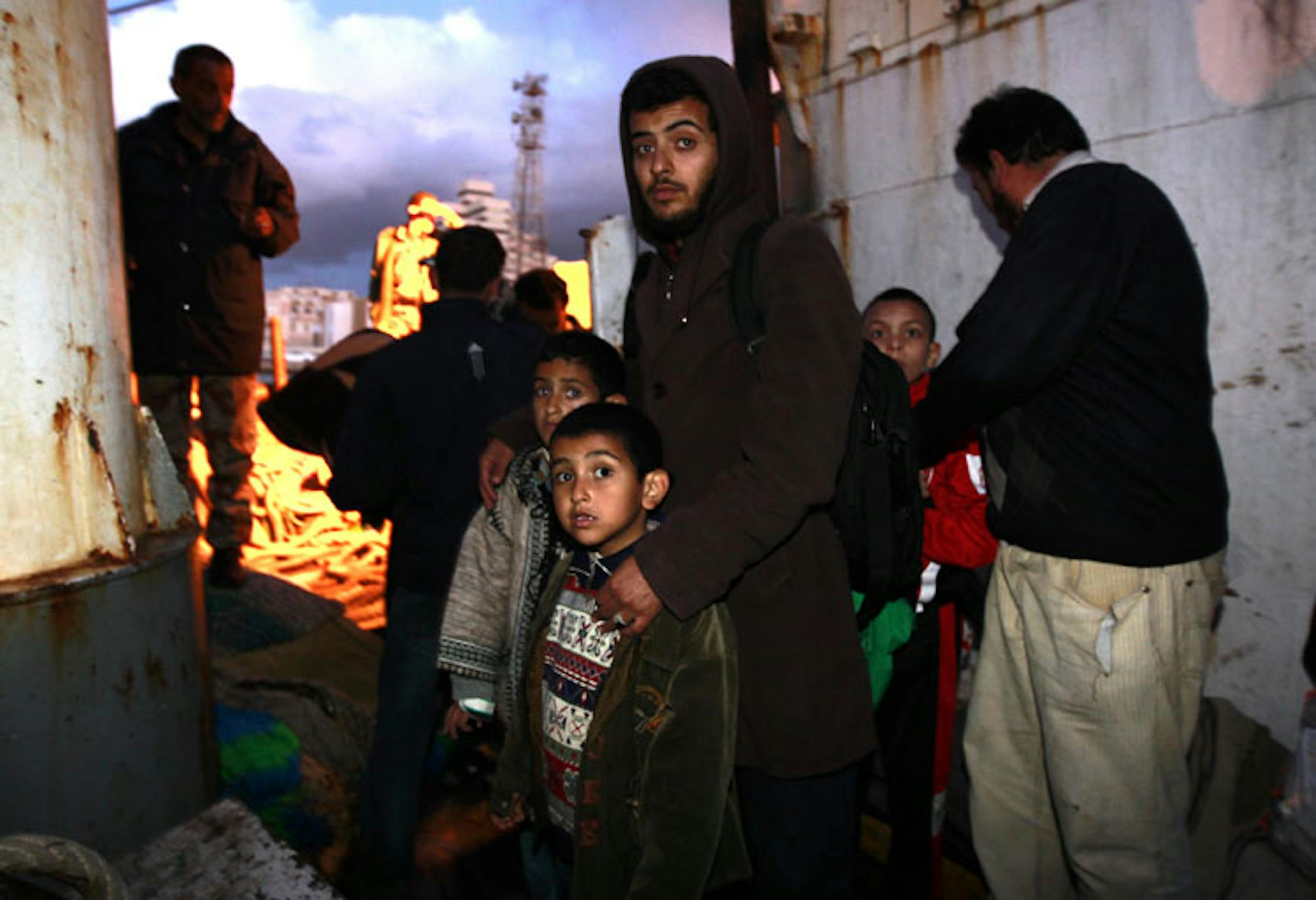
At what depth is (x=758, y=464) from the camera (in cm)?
161

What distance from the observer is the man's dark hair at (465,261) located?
10.1 feet

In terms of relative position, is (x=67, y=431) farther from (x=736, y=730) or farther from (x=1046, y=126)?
(x=1046, y=126)

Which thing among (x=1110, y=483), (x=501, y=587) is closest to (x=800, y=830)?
(x=501, y=587)

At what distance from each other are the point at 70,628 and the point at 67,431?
1.63ft

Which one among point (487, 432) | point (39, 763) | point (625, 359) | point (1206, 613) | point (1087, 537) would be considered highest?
point (625, 359)

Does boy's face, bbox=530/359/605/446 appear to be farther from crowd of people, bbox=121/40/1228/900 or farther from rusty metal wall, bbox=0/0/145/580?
rusty metal wall, bbox=0/0/145/580

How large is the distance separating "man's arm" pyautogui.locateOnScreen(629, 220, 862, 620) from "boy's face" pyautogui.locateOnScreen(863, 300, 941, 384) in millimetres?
1571

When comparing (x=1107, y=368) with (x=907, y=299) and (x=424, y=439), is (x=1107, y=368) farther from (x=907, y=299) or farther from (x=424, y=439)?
(x=424, y=439)

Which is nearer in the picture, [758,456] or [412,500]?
[758,456]

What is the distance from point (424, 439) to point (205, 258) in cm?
223

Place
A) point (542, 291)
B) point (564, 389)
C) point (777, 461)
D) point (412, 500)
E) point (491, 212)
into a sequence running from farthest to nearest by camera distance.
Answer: point (491, 212)
point (542, 291)
point (412, 500)
point (564, 389)
point (777, 461)

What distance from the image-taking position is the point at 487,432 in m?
2.62

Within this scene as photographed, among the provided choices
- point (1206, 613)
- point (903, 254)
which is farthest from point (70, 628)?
point (903, 254)

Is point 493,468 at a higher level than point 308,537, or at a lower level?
higher
